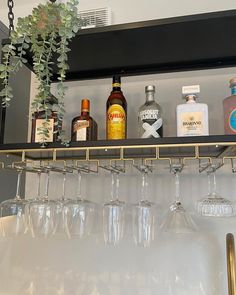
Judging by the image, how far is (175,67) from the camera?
1270 mm

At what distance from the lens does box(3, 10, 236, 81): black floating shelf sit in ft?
3.19

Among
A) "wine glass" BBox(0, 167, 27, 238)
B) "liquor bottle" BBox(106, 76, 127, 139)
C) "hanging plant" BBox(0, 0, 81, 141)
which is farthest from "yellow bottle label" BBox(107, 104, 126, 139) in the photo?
"wine glass" BBox(0, 167, 27, 238)

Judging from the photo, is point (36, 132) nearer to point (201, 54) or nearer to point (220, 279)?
point (201, 54)

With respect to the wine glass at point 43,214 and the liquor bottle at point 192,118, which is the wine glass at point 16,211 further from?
the liquor bottle at point 192,118

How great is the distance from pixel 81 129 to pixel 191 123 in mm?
413

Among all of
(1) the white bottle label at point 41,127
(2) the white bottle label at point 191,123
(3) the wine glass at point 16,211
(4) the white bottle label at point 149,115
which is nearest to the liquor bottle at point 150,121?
(4) the white bottle label at point 149,115

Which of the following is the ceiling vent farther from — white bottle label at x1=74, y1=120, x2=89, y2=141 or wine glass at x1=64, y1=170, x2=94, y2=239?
wine glass at x1=64, y1=170, x2=94, y2=239

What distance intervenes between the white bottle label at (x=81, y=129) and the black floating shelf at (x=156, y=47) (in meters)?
0.29

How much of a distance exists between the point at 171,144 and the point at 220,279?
64 cm

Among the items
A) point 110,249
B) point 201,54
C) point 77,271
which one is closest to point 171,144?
point 201,54

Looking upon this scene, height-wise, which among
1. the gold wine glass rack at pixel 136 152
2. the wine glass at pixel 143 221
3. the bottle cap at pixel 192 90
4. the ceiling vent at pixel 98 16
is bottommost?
the wine glass at pixel 143 221

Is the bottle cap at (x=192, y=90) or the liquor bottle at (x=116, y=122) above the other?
the bottle cap at (x=192, y=90)

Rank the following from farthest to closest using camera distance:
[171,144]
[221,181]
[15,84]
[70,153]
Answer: [15,84] → [221,181] → [70,153] → [171,144]

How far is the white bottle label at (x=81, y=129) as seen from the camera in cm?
109
